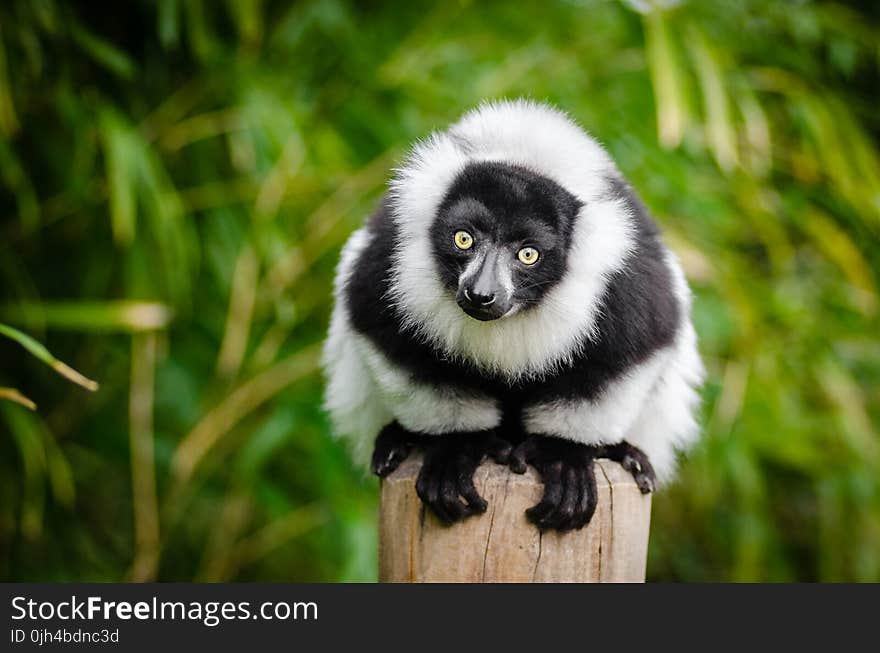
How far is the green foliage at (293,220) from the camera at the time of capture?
354 cm

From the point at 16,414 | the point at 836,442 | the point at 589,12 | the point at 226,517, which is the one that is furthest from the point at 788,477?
the point at 16,414

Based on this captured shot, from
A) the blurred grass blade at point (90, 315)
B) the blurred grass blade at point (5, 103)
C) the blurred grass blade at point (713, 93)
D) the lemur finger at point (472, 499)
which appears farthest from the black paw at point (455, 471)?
the blurred grass blade at point (5, 103)

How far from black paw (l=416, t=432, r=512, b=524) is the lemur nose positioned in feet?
1.26

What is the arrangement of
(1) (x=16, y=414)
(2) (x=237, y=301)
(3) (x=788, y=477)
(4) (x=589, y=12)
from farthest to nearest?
1. (3) (x=788, y=477)
2. (4) (x=589, y=12)
3. (2) (x=237, y=301)
4. (1) (x=16, y=414)

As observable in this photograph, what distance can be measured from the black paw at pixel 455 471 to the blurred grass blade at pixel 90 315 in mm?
1105

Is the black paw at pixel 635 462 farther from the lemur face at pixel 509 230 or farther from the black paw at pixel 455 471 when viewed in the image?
the lemur face at pixel 509 230

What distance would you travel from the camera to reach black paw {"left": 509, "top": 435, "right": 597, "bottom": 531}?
2016 mm

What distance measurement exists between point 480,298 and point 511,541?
521 millimetres

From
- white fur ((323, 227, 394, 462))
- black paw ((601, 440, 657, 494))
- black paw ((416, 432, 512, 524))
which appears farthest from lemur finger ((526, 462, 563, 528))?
white fur ((323, 227, 394, 462))

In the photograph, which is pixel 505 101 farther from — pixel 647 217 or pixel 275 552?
pixel 275 552

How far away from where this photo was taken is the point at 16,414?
3.29 metres

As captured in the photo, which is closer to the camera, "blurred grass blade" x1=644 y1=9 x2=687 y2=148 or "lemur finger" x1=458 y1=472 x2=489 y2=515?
"lemur finger" x1=458 y1=472 x2=489 y2=515

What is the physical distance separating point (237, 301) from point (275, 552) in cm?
137

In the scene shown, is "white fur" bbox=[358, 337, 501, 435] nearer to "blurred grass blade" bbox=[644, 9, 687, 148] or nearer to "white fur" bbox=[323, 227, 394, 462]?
"white fur" bbox=[323, 227, 394, 462]
